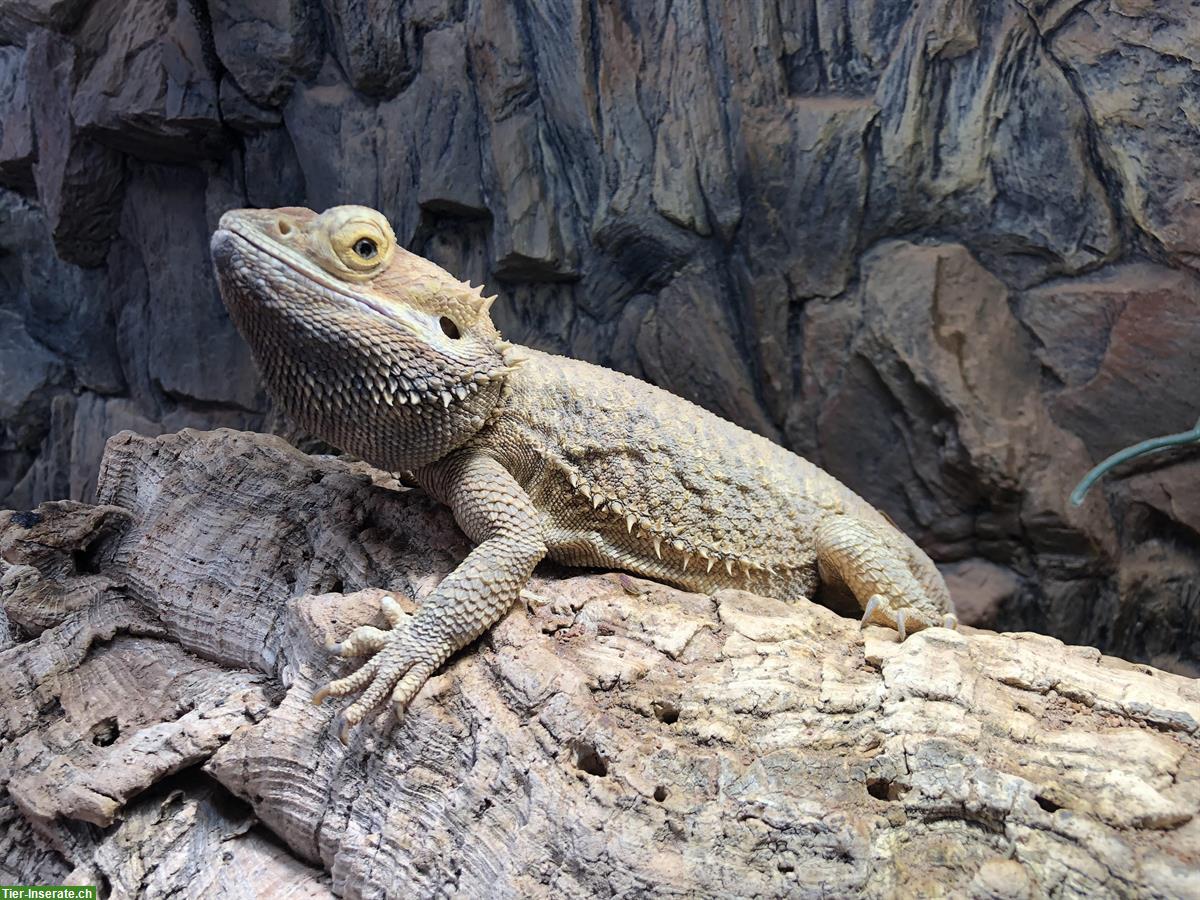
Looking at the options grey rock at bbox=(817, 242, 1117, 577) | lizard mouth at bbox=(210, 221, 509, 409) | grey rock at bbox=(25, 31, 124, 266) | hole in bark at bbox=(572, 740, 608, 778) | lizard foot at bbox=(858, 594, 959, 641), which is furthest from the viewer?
grey rock at bbox=(25, 31, 124, 266)

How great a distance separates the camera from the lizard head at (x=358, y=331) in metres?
2.56

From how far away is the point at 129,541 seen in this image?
3328mm

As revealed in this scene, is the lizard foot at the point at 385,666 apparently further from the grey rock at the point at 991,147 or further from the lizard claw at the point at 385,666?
the grey rock at the point at 991,147

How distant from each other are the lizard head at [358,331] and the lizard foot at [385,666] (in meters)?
0.58

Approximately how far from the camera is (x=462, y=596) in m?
2.48

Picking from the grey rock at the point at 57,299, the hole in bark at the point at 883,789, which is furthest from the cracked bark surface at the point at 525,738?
the grey rock at the point at 57,299

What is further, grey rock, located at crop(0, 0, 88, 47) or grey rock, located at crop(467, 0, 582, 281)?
grey rock, located at crop(0, 0, 88, 47)

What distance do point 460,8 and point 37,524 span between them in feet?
9.23

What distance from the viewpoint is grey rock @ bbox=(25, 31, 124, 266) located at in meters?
4.88

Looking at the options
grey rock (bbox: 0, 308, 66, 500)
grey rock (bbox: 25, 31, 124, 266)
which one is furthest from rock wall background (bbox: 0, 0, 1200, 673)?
grey rock (bbox: 0, 308, 66, 500)

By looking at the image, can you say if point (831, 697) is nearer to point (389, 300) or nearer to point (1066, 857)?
point (1066, 857)

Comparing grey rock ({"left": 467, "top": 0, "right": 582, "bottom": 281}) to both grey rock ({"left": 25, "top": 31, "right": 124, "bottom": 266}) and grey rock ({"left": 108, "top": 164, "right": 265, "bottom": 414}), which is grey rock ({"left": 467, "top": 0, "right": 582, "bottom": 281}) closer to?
grey rock ({"left": 108, "top": 164, "right": 265, "bottom": 414})

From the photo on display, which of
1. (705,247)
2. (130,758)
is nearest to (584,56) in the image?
(705,247)

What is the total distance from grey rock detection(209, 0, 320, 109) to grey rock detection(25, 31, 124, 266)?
0.95 metres
